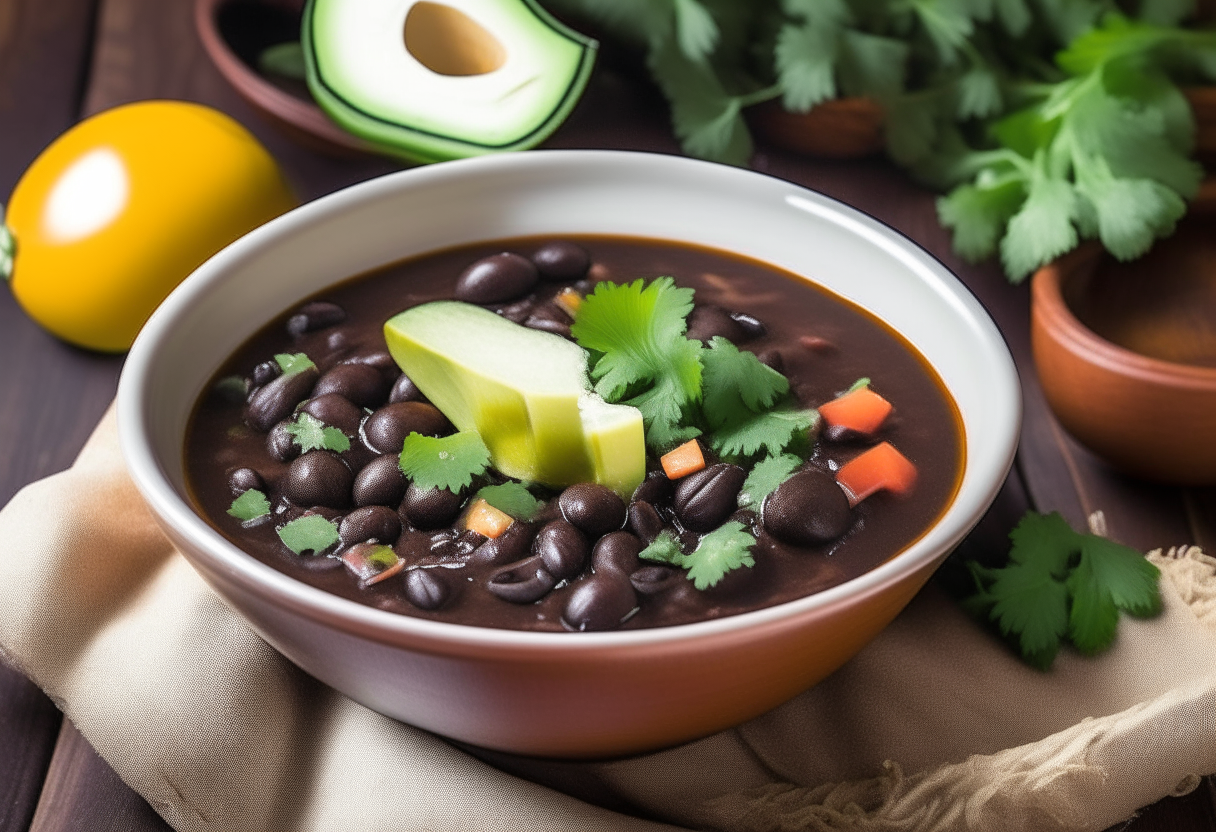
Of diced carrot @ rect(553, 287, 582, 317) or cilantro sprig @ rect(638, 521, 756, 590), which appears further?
diced carrot @ rect(553, 287, 582, 317)

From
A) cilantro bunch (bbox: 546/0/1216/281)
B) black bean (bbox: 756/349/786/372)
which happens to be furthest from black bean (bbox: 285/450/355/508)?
cilantro bunch (bbox: 546/0/1216/281)

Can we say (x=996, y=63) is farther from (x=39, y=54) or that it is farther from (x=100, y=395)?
(x=39, y=54)

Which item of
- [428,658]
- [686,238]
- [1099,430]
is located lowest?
[1099,430]

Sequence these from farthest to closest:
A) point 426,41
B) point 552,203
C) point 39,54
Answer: point 39,54 < point 426,41 < point 552,203

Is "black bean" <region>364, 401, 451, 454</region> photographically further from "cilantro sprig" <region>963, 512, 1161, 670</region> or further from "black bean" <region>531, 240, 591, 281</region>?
"cilantro sprig" <region>963, 512, 1161, 670</region>

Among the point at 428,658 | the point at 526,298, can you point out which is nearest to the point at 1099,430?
the point at 526,298

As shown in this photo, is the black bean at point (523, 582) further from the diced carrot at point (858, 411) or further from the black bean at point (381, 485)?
the diced carrot at point (858, 411)
